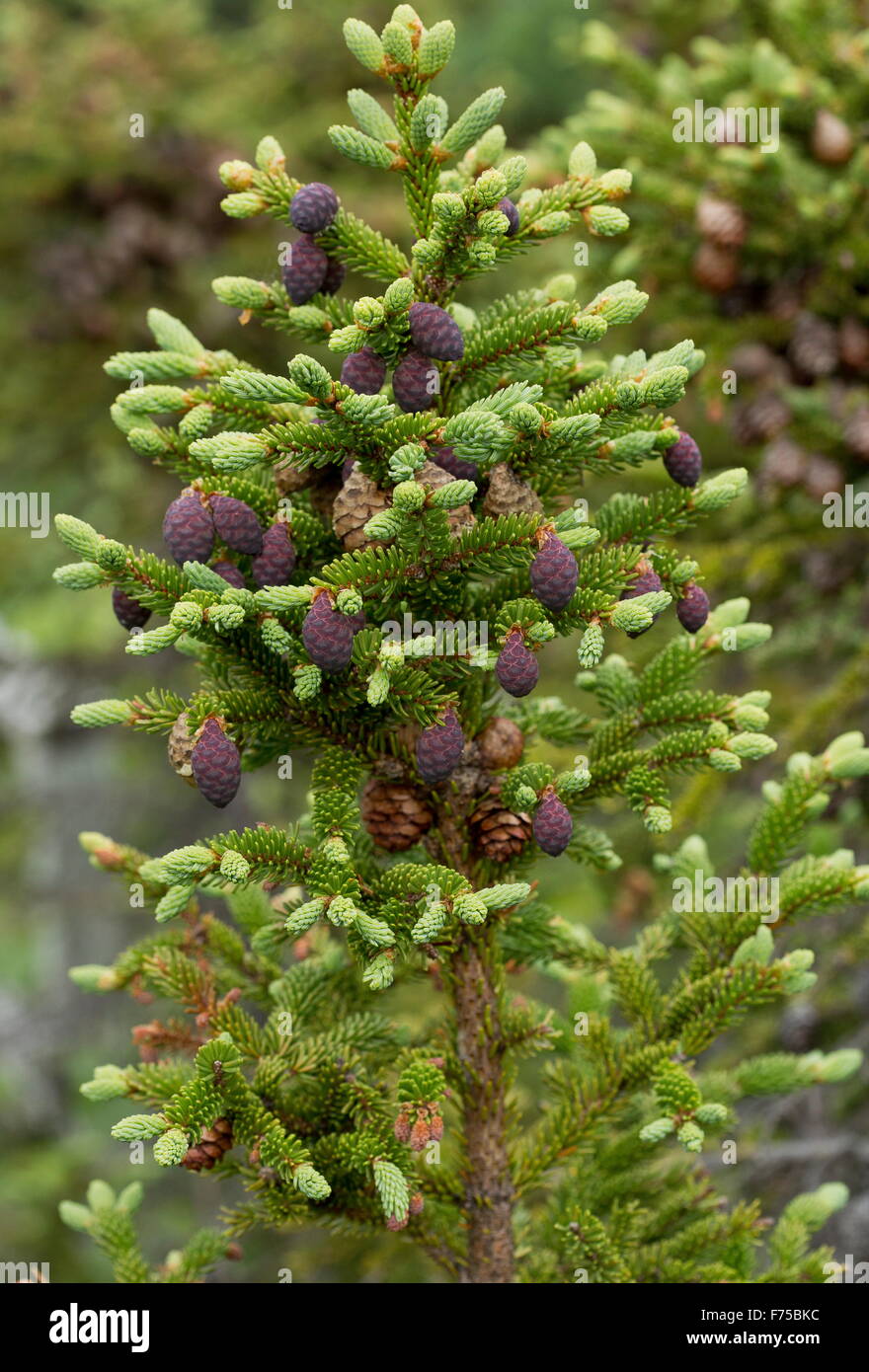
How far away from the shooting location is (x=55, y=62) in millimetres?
5578

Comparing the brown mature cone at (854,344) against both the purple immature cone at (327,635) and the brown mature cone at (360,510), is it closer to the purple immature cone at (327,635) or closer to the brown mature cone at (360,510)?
the brown mature cone at (360,510)

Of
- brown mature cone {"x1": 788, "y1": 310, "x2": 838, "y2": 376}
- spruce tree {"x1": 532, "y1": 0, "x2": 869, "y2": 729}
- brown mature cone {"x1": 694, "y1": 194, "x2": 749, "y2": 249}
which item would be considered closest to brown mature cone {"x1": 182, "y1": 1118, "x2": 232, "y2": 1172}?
spruce tree {"x1": 532, "y1": 0, "x2": 869, "y2": 729}

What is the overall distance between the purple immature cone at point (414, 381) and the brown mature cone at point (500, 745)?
0.60 meters

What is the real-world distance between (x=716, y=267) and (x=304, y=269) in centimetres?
210

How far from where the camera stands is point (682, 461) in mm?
2021

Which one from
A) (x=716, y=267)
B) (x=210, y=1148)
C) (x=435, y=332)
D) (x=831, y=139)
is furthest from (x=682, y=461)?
(x=831, y=139)

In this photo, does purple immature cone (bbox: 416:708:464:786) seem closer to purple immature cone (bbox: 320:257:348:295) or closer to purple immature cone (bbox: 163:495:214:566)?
purple immature cone (bbox: 163:495:214:566)

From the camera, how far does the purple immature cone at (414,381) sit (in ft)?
6.19

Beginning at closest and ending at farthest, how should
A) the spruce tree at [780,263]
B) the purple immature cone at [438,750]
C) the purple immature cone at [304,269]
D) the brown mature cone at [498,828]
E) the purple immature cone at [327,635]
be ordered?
the purple immature cone at [327,635], the purple immature cone at [438,750], the purple immature cone at [304,269], the brown mature cone at [498,828], the spruce tree at [780,263]

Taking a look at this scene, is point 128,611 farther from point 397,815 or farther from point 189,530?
point 397,815

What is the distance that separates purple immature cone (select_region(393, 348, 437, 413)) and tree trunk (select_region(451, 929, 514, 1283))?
1.02 meters

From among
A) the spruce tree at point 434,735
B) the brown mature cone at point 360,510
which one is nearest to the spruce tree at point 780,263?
the spruce tree at point 434,735
